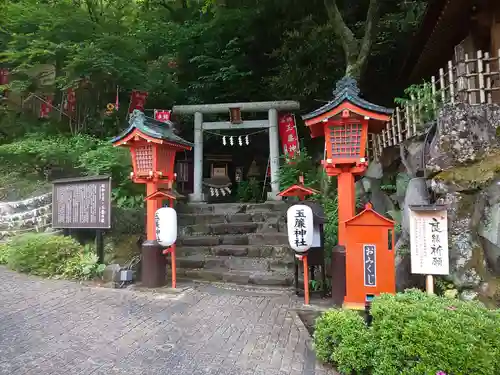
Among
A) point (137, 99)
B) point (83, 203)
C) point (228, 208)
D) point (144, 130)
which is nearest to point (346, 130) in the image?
point (144, 130)

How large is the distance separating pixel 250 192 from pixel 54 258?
919 centimetres

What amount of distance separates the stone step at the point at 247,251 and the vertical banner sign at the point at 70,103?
353 inches

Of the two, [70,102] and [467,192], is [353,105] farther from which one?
[70,102]

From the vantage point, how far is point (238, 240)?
35.2 feet

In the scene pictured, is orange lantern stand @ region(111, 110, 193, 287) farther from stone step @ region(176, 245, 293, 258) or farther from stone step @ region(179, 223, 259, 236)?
stone step @ region(179, 223, 259, 236)

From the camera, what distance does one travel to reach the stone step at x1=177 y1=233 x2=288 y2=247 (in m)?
10.5

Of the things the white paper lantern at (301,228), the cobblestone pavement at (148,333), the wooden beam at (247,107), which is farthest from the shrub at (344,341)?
the wooden beam at (247,107)

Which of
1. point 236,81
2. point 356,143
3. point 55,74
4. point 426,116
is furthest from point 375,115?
point 55,74

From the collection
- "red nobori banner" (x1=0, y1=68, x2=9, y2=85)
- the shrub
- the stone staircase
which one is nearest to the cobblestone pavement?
the shrub

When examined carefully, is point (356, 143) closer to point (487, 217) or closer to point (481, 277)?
point (487, 217)

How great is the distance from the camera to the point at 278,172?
1348 centimetres

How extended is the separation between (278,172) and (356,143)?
685 cm

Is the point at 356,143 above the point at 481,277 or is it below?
above

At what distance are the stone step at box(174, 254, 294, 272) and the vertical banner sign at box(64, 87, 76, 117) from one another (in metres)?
9.29
